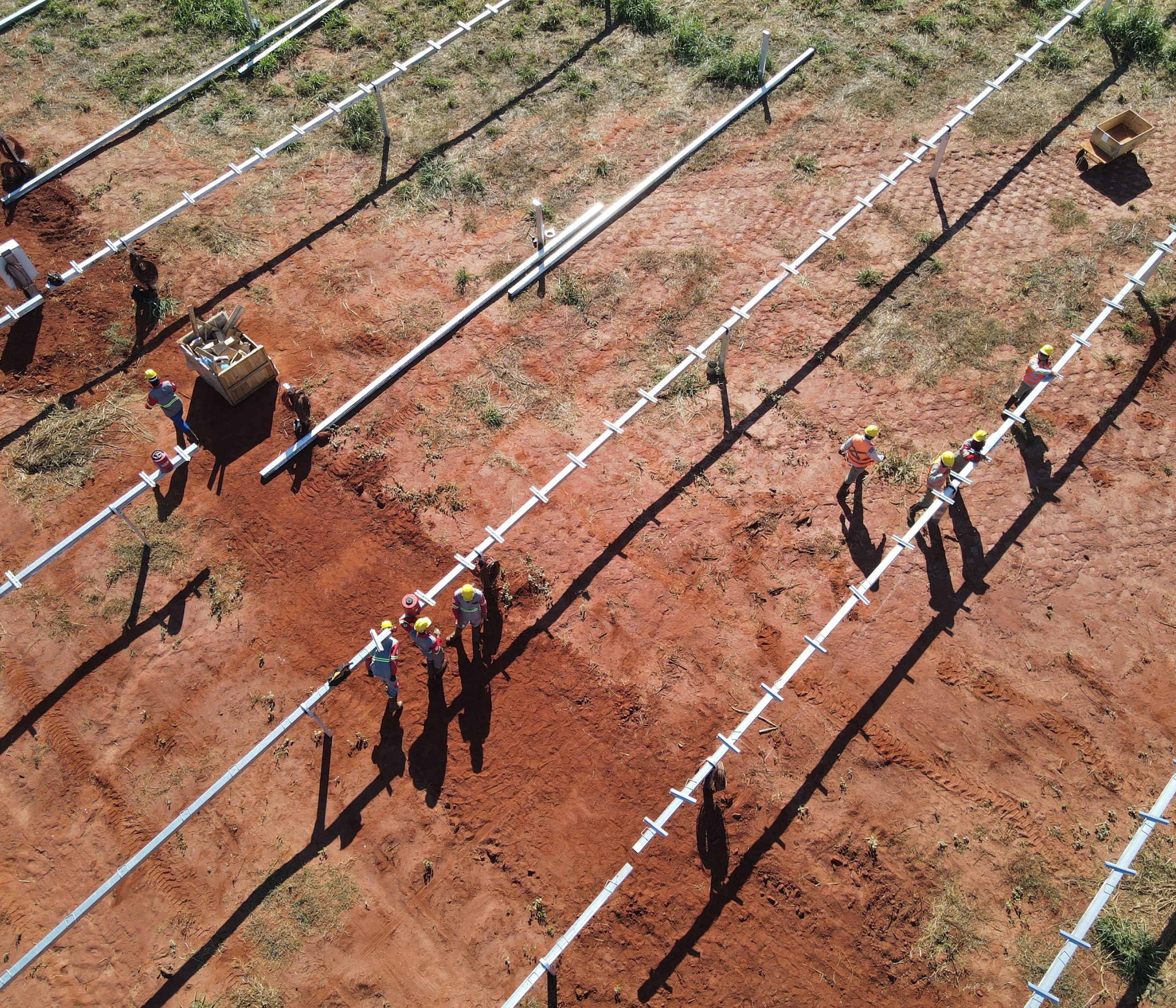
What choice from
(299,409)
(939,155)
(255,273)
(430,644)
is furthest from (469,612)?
(939,155)

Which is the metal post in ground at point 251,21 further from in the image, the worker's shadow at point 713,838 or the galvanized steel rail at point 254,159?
the worker's shadow at point 713,838

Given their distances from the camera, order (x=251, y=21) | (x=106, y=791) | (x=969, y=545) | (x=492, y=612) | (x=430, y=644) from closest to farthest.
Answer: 1. (x=106, y=791)
2. (x=430, y=644)
3. (x=492, y=612)
4. (x=969, y=545)
5. (x=251, y=21)

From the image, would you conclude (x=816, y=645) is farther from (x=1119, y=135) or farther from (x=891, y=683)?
(x=1119, y=135)

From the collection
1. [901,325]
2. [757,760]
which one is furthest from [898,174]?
[757,760]

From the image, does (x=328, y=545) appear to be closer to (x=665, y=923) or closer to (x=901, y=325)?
(x=665, y=923)

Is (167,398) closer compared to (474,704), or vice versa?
(474,704)

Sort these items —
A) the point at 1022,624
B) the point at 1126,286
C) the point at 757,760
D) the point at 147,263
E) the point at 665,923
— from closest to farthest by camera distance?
1. the point at 665,923
2. the point at 757,760
3. the point at 1022,624
4. the point at 1126,286
5. the point at 147,263
